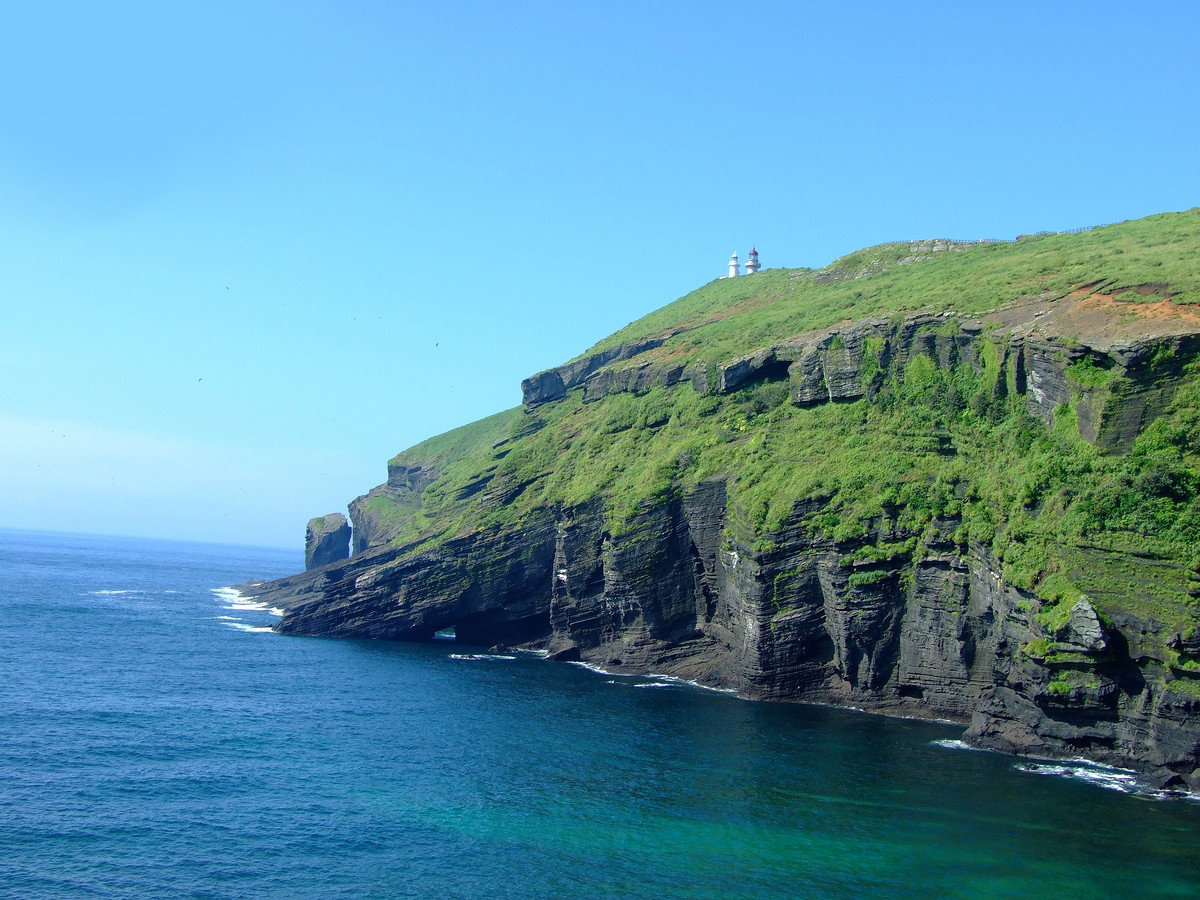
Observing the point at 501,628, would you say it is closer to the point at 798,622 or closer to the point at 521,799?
the point at 798,622

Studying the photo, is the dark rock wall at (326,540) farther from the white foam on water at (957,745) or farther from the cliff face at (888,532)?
the white foam on water at (957,745)

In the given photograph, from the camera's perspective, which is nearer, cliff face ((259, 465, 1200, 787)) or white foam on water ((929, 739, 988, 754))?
cliff face ((259, 465, 1200, 787))

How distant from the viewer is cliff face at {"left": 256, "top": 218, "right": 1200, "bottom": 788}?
46.9 metres

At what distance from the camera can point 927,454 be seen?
6475 centimetres

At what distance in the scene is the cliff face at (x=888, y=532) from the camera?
46938mm

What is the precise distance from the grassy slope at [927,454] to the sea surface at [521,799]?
11.2m

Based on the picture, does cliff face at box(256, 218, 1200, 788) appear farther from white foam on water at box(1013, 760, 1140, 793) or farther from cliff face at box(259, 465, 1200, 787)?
white foam on water at box(1013, 760, 1140, 793)

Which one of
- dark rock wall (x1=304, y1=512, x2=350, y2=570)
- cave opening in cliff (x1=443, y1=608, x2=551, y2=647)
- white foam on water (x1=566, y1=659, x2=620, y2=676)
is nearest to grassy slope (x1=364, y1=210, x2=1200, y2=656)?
cave opening in cliff (x1=443, y1=608, x2=551, y2=647)

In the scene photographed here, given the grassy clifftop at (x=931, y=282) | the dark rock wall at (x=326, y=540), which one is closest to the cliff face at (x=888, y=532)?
the grassy clifftop at (x=931, y=282)

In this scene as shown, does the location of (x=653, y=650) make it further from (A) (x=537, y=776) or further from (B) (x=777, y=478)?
(A) (x=537, y=776)

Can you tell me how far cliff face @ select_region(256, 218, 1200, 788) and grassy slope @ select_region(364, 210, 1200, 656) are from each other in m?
0.20

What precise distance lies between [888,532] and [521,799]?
30.3 m

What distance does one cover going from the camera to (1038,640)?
48.1 m

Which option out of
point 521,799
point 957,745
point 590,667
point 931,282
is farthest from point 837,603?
point 931,282
